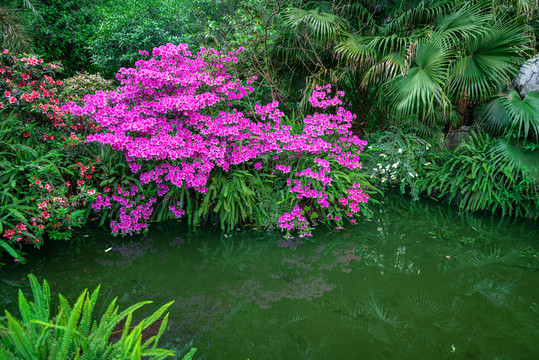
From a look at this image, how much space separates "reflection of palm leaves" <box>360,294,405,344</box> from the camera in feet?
7.86

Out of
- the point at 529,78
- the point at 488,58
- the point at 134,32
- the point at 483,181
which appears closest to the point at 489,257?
the point at 483,181

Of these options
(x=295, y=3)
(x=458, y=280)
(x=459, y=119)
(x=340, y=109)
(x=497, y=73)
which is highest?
(x=295, y=3)

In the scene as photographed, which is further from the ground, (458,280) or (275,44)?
(275,44)

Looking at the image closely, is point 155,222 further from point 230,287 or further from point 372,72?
point 372,72

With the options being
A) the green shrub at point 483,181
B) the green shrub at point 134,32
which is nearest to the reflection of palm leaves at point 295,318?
the green shrub at point 483,181

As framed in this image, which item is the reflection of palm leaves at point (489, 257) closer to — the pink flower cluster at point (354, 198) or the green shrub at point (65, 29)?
the pink flower cluster at point (354, 198)

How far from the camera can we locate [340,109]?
15.3 ft

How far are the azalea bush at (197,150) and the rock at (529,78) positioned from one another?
136 inches

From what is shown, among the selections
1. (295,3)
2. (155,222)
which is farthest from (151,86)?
(295,3)

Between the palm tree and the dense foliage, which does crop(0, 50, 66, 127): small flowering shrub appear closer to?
the dense foliage

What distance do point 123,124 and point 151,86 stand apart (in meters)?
0.61

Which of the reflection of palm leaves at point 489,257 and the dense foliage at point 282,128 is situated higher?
the dense foliage at point 282,128

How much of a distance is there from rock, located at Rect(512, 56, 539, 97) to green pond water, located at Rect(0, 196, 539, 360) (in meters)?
2.55

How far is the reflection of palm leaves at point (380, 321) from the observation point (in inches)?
94.3
